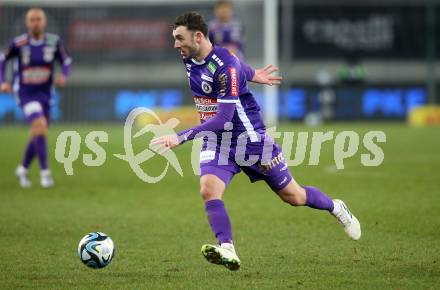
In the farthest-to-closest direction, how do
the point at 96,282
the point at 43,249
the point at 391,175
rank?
the point at 391,175 → the point at 43,249 → the point at 96,282

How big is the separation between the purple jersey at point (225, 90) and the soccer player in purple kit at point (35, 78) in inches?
289

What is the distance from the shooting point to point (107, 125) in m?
32.4

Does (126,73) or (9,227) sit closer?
(9,227)

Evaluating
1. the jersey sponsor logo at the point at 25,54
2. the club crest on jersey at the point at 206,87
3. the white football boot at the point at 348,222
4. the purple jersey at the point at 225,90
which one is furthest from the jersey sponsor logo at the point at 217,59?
the jersey sponsor logo at the point at 25,54

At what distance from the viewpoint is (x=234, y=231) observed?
1053 centimetres

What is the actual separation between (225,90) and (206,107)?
0.36m

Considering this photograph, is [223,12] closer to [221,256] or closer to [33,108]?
[33,108]

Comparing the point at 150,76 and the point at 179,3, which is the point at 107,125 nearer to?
the point at 150,76

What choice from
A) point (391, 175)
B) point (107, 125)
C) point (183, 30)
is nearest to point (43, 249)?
point (183, 30)

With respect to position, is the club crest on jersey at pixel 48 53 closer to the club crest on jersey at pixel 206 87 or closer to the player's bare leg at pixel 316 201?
the player's bare leg at pixel 316 201

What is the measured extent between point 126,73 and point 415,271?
25925 millimetres

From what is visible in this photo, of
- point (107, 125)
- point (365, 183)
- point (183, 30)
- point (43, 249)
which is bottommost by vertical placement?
point (107, 125)

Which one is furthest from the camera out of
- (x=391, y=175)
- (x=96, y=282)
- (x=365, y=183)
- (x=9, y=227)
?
(x=391, y=175)

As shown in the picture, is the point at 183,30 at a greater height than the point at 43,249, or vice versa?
the point at 183,30
